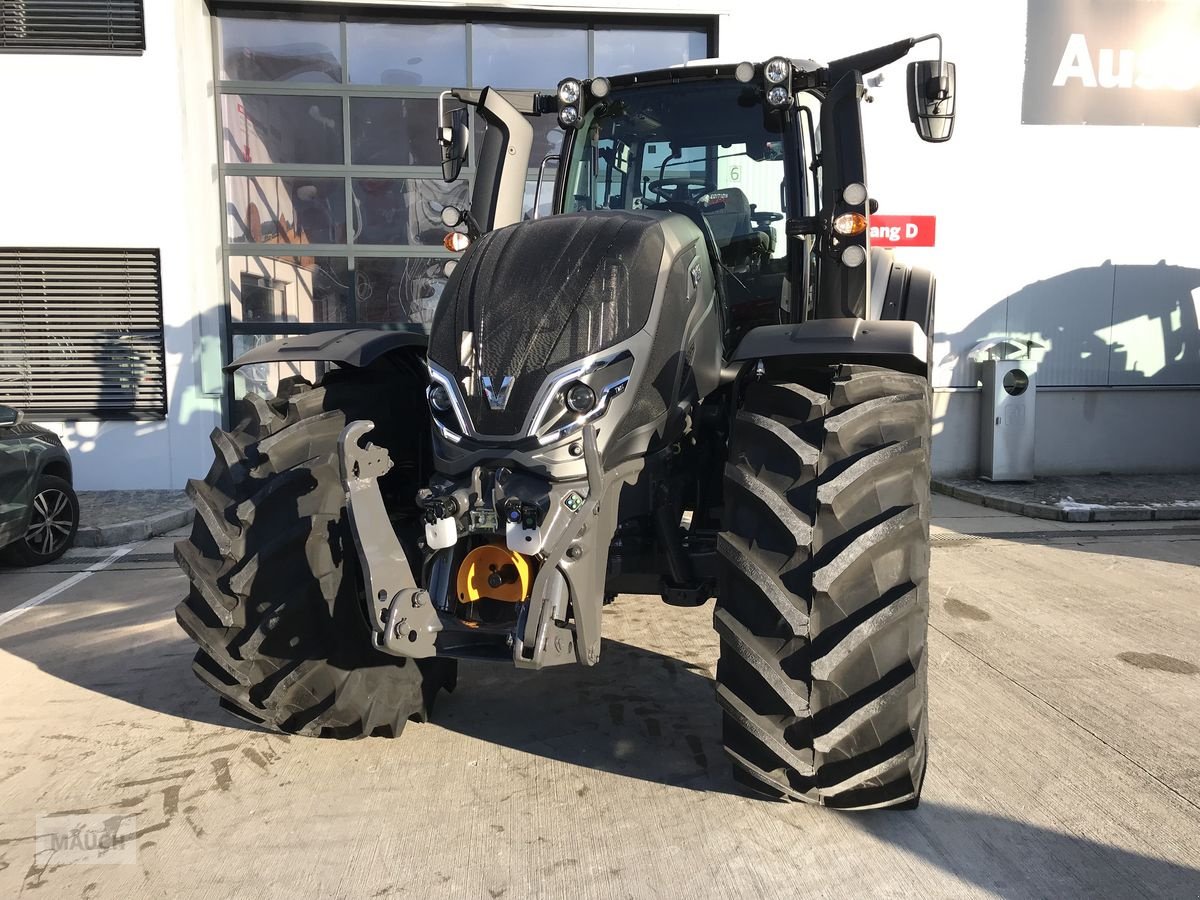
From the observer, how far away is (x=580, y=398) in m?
2.69

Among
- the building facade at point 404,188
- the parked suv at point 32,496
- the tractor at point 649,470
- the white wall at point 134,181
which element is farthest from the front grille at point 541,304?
the white wall at point 134,181

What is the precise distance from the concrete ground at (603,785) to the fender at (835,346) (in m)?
1.45

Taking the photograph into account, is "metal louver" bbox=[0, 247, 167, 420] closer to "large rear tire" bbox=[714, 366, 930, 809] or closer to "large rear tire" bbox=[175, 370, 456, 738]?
"large rear tire" bbox=[175, 370, 456, 738]

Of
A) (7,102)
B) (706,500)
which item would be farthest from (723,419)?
(7,102)

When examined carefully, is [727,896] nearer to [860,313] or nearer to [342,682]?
[342,682]

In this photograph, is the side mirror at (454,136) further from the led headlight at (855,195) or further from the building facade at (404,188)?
the building facade at (404,188)

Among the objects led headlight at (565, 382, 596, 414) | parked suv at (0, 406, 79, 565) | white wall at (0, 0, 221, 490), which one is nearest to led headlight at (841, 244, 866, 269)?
led headlight at (565, 382, 596, 414)

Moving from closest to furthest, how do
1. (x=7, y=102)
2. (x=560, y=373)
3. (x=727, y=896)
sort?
(x=727, y=896) → (x=560, y=373) → (x=7, y=102)

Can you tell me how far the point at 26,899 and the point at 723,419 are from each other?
2742mm

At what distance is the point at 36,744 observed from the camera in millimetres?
3439

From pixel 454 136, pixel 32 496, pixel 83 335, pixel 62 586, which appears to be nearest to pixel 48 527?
pixel 32 496

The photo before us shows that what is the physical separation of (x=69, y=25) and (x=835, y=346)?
9.70 metres

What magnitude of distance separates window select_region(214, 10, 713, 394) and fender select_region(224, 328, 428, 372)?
6210mm

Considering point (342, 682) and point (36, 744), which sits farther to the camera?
point (36, 744)
